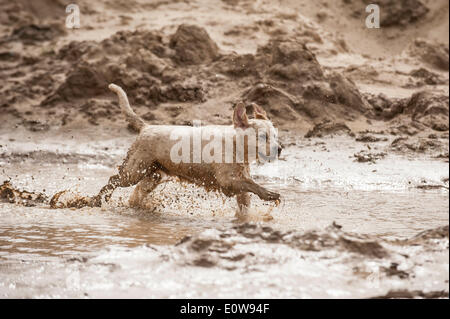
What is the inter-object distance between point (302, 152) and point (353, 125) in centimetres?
203

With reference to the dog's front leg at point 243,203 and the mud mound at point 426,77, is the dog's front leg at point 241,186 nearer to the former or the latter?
the dog's front leg at point 243,203

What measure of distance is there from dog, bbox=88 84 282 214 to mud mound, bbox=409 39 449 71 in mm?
11561

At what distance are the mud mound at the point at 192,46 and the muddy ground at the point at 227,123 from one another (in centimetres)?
3

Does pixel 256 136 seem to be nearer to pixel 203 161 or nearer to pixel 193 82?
pixel 203 161

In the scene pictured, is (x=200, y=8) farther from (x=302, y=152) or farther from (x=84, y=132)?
(x=302, y=152)

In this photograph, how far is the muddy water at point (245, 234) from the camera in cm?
337

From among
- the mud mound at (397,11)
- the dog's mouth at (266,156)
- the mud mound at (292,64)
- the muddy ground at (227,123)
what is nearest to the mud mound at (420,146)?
the muddy ground at (227,123)

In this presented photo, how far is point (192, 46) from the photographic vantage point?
1381 centimetres

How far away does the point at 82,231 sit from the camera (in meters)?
5.56

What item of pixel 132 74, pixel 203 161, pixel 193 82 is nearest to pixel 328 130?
pixel 193 82

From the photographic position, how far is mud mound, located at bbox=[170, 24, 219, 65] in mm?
13672

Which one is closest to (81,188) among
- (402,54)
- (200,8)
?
(200,8)

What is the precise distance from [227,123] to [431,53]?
24.8ft

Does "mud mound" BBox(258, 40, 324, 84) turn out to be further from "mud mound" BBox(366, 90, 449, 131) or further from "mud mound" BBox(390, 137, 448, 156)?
"mud mound" BBox(390, 137, 448, 156)
